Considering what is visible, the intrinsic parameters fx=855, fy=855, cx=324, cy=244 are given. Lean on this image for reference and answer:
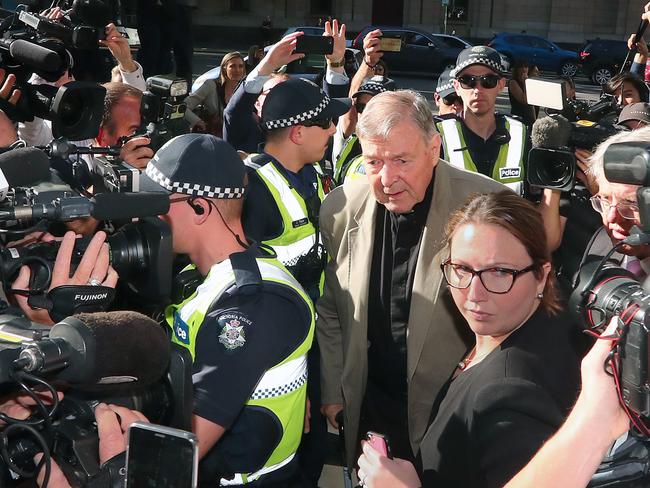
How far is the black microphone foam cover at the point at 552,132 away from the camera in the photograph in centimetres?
368

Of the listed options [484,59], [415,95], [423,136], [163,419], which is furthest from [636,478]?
[484,59]

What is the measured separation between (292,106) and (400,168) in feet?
3.42

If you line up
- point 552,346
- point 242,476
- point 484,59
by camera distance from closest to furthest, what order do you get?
point 552,346 < point 242,476 < point 484,59

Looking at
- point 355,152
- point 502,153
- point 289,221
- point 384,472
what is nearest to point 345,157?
point 355,152

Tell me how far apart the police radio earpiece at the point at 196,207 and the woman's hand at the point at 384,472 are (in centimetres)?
94

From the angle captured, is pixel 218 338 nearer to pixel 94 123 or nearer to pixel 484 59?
pixel 94 123

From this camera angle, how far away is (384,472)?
2.13 m

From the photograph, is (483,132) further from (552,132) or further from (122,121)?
(122,121)

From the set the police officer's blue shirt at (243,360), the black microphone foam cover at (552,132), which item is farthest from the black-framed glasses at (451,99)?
the police officer's blue shirt at (243,360)

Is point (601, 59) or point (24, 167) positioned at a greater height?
point (24, 167)

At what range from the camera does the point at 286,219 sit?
3.87 m

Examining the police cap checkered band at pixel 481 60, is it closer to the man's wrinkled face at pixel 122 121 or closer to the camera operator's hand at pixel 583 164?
the camera operator's hand at pixel 583 164

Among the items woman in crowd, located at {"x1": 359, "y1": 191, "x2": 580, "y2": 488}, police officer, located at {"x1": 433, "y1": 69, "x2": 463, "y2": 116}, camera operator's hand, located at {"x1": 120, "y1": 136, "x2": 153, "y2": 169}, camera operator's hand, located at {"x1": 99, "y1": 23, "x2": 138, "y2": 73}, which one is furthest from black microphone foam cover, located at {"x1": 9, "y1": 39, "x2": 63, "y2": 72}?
police officer, located at {"x1": 433, "y1": 69, "x2": 463, "y2": 116}

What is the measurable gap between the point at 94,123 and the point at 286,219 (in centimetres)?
93
